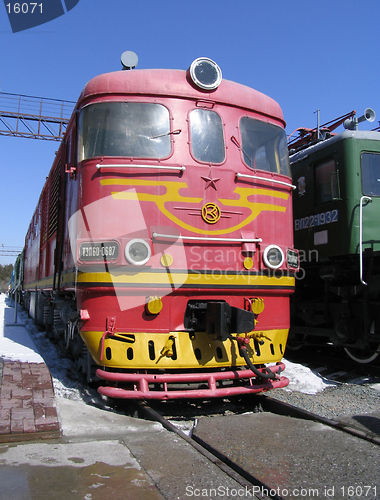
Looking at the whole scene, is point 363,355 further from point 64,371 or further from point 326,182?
point 64,371

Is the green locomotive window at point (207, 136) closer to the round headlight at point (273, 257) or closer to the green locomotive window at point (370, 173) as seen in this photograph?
the round headlight at point (273, 257)

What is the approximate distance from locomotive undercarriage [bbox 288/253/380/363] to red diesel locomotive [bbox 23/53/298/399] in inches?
83.6

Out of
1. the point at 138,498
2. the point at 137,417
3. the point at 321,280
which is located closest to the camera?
the point at 138,498

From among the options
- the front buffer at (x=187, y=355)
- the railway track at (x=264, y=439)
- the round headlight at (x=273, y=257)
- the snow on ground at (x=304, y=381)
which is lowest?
the snow on ground at (x=304, y=381)

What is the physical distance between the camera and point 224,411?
15.1 feet

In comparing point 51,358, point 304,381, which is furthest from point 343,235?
point 51,358

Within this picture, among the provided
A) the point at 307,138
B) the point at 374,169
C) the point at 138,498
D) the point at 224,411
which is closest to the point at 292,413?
the point at 224,411

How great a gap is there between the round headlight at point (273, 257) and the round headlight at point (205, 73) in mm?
1861

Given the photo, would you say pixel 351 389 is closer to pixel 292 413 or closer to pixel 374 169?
pixel 292 413

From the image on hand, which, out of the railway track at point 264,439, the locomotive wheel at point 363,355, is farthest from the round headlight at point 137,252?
the locomotive wheel at point 363,355

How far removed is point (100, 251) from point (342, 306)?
4428 millimetres

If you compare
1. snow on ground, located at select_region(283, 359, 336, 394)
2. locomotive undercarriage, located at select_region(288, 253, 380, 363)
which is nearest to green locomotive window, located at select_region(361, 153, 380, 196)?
locomotive undercarriage, located at select_region(288, 253, 380, 363)

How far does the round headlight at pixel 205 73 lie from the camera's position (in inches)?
181

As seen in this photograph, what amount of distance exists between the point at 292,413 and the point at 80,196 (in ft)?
10.00
